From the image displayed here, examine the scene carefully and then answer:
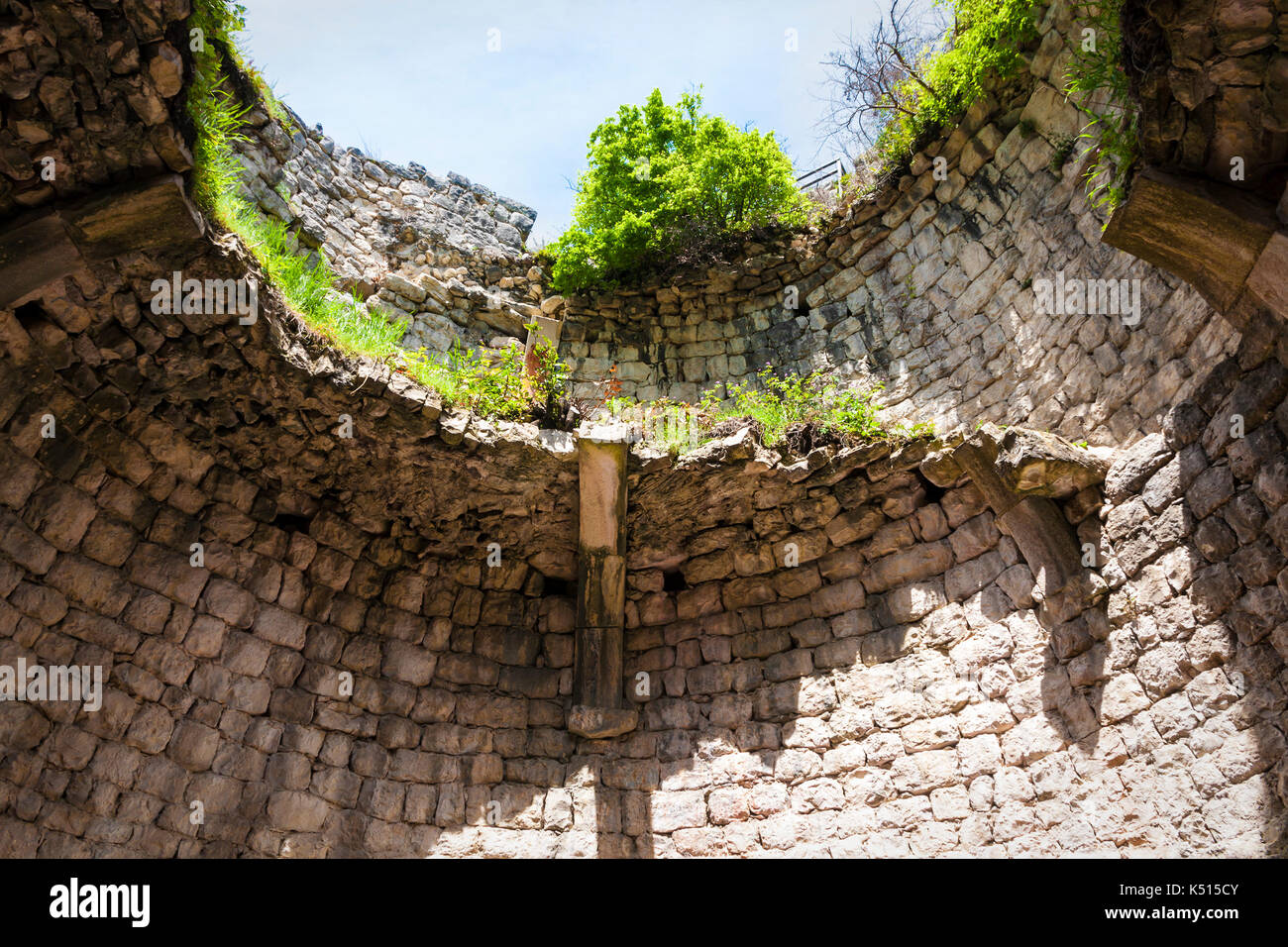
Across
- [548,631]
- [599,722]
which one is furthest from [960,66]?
[599,722]

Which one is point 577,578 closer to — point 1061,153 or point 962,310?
point 962,310

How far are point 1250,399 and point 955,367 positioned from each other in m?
3.23

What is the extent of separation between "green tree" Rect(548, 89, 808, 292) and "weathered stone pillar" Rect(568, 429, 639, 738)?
422cm

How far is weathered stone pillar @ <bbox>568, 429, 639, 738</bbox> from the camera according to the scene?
696 centimetres

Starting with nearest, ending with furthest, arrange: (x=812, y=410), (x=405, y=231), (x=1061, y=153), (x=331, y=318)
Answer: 1. (x=331, y=318)
2. (x=1061, y=153)
3. (x=812, y=410)
4. (x=405, y=231)

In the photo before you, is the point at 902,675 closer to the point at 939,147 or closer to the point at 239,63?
the point at 939,147

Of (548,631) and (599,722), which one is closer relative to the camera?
(599,722)

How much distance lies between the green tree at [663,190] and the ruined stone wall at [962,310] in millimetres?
432

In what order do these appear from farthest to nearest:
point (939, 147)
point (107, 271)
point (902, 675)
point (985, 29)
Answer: point (939, 147) → point (985, 29) → point (902, 675) → point (107, 271)

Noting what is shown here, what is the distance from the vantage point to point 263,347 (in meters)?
6.04

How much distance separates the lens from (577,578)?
25.7ft

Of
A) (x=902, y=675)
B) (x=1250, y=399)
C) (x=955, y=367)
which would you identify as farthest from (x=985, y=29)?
(x=902, y=675)

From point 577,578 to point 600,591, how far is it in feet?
1.37

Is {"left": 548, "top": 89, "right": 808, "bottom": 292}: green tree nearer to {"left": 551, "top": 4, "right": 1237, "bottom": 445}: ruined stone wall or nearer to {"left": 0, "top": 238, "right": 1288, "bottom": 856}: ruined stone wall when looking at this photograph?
{"left": 551, "top": 4, "right": 1237, "bottom": 445}: ruined stone wall
